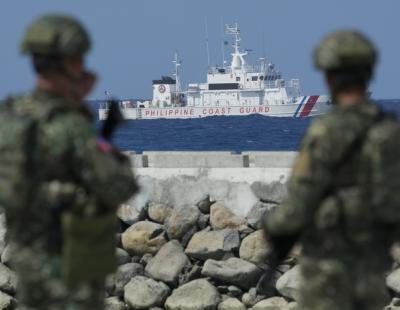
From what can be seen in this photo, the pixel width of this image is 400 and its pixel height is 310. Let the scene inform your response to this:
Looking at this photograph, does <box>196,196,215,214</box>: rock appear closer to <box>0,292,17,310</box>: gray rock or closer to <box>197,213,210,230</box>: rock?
<box>197,213,210,230</box>: rock

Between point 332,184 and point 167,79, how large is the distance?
93696 millimetres

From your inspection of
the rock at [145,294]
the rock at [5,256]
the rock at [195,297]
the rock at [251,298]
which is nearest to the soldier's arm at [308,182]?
the rock at [195,297]

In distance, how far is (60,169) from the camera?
4.92 m

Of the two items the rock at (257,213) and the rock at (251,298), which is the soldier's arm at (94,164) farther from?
the rock at (257,213)

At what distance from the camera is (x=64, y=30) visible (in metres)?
4.93

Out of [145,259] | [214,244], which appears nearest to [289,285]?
[214,244]

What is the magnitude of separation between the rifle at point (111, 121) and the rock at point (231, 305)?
5.92 meters

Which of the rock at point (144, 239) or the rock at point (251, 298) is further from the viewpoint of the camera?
the rock at point (144, 239)

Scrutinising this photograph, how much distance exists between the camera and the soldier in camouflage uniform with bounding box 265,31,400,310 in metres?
4.84

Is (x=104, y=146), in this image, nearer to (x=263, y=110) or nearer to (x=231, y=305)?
(x=231, y=305)

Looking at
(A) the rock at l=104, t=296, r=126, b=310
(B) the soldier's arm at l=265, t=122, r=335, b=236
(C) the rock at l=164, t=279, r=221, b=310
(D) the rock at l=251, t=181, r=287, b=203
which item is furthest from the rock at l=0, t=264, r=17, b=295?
(B) the soldier's arm at l=265, t=122, r=335, b=236

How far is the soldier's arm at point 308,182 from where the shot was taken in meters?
4.83

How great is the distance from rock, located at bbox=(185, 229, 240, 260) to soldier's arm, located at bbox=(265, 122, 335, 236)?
256 inches

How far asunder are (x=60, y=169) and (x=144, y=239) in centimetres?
696
